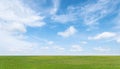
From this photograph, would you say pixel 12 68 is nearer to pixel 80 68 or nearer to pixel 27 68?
pixel 27 68

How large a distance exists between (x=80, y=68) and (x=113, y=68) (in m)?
3.74

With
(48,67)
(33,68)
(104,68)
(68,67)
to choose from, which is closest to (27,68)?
(33,68)

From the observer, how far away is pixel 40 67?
23609 mm

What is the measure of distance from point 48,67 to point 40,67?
906 mm

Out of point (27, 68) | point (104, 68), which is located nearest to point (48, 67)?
point (27, 68)

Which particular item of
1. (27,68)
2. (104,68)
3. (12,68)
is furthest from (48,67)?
(104,68)

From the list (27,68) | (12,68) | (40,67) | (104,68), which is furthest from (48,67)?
(104,68)

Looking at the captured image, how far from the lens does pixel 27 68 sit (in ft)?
75.7

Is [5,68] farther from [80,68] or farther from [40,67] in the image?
[80,68]

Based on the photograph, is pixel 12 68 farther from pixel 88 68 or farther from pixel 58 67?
pixel 88 68

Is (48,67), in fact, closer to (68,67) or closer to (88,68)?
(68,67)

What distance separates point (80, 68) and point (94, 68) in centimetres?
160

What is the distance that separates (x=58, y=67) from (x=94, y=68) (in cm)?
403

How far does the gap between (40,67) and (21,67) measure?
84.4 inches
